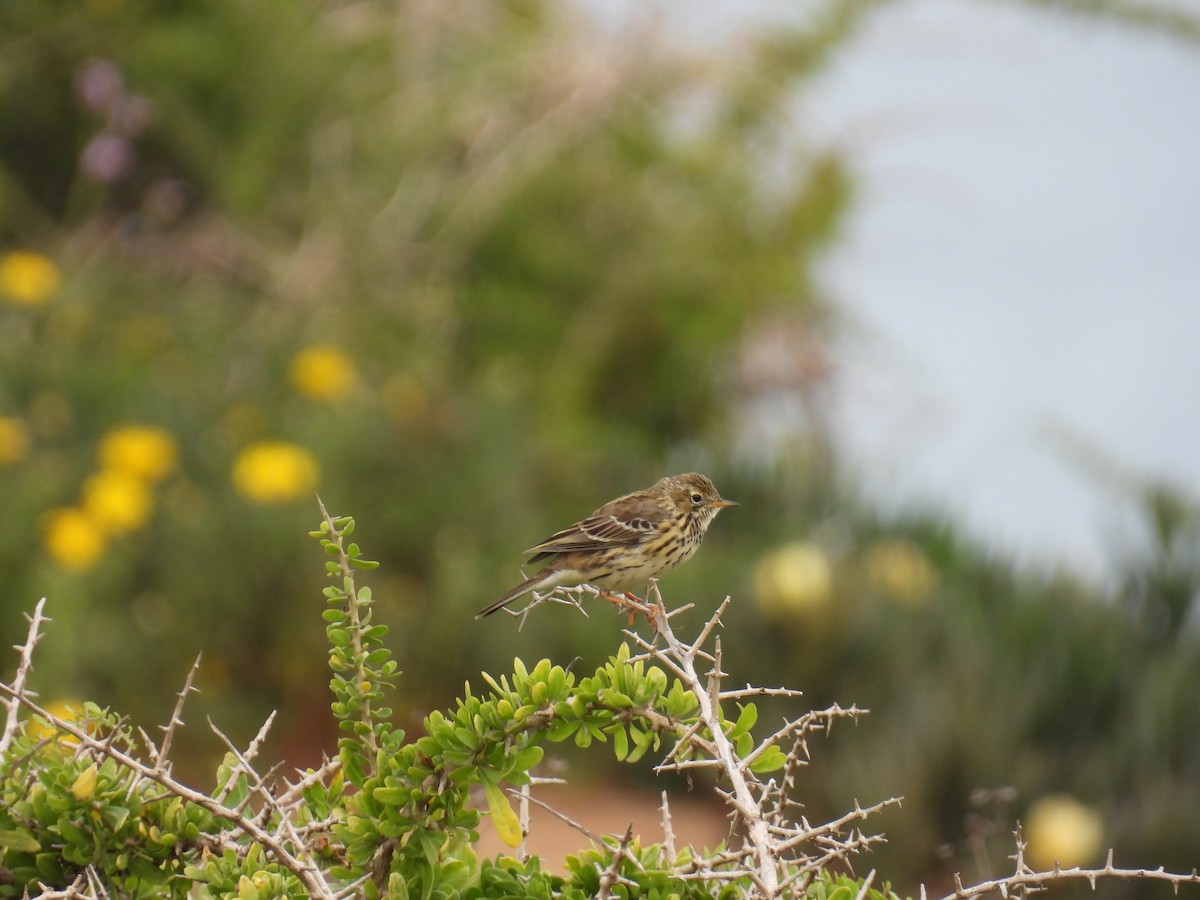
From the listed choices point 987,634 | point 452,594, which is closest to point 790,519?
point 987,634

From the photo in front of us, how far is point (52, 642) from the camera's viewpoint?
5.25 m

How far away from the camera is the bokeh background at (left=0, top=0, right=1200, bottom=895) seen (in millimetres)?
5969

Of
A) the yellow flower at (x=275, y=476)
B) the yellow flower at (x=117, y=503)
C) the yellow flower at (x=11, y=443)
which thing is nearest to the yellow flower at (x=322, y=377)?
the yellow flower at (x=275, y=476)

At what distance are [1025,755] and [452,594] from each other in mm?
2271

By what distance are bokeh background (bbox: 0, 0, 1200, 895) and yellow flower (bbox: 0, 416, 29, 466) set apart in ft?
0.07

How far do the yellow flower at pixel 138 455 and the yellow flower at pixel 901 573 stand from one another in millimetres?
3118

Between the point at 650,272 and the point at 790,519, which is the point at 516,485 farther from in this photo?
the point at 650,272

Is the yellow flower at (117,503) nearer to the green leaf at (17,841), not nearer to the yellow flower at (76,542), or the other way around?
the yellow flower at (76,542)

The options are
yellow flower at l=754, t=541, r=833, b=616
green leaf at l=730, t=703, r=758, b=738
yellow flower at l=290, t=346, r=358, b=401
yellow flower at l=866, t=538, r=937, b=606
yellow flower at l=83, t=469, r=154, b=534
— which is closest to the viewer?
green leaf at l=730, t=703, r=758, b=738

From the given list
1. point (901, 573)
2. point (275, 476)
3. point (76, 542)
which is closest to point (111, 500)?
point (76, 542)

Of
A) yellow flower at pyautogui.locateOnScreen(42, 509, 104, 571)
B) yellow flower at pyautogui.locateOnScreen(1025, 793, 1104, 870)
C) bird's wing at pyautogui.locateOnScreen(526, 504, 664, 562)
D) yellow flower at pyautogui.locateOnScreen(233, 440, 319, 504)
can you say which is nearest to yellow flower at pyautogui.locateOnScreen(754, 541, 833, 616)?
yellow flower at pyautogui.locateOnScreen(1025, 793, 1104, 870)

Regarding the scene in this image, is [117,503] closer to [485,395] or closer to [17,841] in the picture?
[485,395]

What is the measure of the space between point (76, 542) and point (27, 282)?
1889 mm

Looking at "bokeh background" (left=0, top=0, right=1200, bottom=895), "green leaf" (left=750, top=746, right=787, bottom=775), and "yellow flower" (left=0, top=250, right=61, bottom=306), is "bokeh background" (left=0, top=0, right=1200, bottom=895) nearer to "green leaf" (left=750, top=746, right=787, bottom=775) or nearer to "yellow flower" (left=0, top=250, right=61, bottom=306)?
"yellow flower" (left=0, top=250, right=61, bottom=306)
